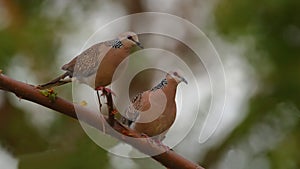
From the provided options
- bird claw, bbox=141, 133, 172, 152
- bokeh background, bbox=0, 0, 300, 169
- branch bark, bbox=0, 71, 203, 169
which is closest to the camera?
branch bark, bbox=0, 71, 203, 169

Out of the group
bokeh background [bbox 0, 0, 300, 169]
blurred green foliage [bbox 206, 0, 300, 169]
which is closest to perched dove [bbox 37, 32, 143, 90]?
bokeh background [bbox 0, 0, 300, 169]

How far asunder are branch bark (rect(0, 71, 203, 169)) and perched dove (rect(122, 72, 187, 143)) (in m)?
0.09

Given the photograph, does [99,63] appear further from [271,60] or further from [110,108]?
[271,60]

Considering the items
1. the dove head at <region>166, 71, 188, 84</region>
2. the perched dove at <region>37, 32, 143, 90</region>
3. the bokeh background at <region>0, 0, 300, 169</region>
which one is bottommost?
the perched dove at <region>37, 32, 143, 90</region>

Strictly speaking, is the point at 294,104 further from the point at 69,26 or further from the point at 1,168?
the point at 1,168

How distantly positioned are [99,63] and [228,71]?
0.97 meters

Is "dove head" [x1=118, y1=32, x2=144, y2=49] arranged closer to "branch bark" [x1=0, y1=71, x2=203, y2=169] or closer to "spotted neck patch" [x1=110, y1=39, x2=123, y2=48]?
"spotted neck patch" [x1=110, y1=39, x2=123, y2=48]

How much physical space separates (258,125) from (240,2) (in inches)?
13.9

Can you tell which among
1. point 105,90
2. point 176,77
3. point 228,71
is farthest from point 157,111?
point 228,71

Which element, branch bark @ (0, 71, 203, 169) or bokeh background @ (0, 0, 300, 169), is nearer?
branch bark @ (0, 71, 203, 169)

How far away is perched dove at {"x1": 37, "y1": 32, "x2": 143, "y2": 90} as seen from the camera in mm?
892

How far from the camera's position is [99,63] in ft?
3.16

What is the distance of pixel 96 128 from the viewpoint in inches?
31.3

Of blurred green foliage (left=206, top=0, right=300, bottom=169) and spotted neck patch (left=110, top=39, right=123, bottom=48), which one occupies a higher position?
blurred green foliage (left=206, top=0, right=300, bottom=169)
